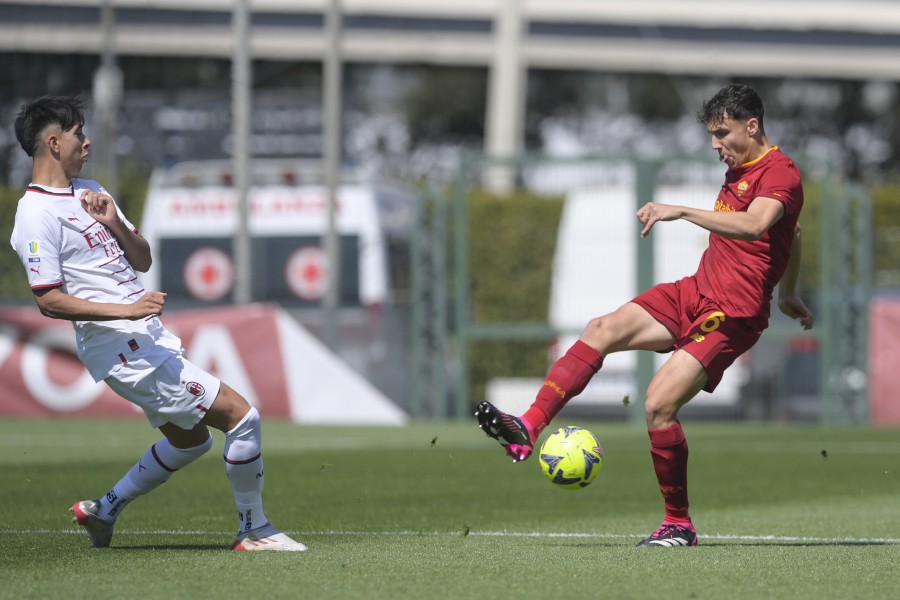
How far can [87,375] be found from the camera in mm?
18078

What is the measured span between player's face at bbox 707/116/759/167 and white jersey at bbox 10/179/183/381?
2803 mm

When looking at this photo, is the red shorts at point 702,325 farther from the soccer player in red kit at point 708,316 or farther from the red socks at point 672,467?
the red socks at point 672,467

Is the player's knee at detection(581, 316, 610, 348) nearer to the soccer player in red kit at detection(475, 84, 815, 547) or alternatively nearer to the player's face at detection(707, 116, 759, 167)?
the soccer player in red kit at detection(475, 84, 815, 547)

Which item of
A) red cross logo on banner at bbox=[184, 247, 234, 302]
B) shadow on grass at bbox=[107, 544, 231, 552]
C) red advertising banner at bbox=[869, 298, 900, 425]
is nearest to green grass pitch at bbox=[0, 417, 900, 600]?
shadow on grass at bbox=[107, 544, 231, 552]

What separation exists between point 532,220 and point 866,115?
25.8 m

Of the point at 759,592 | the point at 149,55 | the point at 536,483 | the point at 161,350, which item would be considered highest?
the point at 149,55

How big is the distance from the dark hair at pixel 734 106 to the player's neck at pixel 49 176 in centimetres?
308

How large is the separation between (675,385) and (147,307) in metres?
2.55

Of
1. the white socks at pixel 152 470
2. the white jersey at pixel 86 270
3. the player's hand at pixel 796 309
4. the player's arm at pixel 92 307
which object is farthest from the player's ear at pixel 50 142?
the player's hand at pixel 796 309

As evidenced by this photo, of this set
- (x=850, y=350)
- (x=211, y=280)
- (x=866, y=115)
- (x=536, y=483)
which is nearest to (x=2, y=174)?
(x=211, y=280)

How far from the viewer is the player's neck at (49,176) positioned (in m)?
7.02

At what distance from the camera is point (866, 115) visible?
152 ft

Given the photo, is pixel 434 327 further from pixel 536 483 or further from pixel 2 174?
pixel 2 174

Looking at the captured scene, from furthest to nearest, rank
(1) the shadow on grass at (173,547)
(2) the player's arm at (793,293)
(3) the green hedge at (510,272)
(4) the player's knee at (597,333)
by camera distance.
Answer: (3) the green hedge at (510,272), (2) the player's arm at (793,293), (4) the player's knee at (597,333), (1) the shadow on grass at (173,547)
